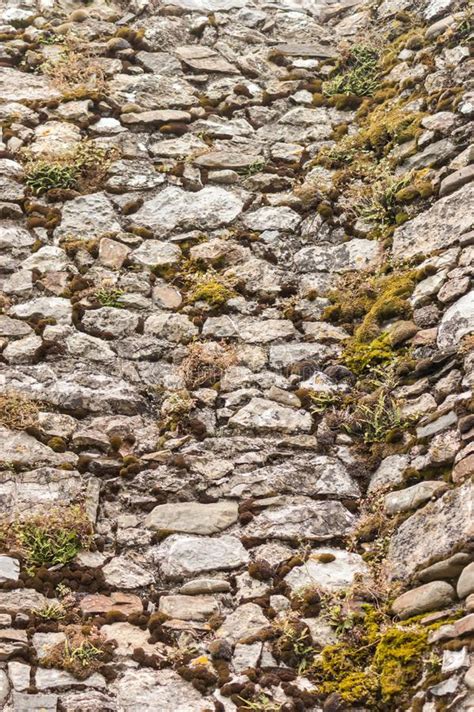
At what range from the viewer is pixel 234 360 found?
820 centimetres

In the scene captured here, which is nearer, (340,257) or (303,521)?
(303,521)

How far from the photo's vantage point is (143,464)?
Answer: 7.32 metres

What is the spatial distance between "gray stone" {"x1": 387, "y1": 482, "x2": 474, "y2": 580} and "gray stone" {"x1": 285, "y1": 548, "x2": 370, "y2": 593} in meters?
0.23

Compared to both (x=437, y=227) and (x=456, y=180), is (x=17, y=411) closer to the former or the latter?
(x=437, y=227)

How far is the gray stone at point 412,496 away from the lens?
654 centimetres

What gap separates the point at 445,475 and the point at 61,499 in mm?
2572

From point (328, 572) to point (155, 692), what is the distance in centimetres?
141

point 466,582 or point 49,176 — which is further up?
point 49,176

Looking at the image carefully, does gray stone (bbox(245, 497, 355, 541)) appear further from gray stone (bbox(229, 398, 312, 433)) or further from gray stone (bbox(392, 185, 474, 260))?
gray stone (bbox(392, 185, 474, 260))

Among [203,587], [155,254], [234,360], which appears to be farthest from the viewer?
[155,254]

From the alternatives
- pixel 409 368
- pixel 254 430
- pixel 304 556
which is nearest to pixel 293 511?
pixel 304 556

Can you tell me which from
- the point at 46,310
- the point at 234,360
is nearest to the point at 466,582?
the point at 234,360

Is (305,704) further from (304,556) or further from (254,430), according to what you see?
(254,430)

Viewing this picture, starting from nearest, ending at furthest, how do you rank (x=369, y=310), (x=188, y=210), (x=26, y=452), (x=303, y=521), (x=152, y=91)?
(x=303, y=521) < (x=26, y=452) < (x=369, y=310) < (x=188, y=210) < (x=152, y=91)
